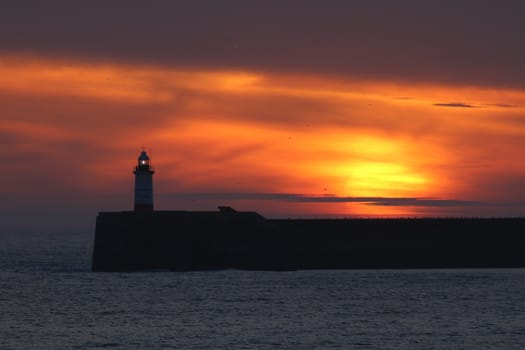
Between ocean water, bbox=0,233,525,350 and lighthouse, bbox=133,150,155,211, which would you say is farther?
lighthouse, bbox=133,150,155,211

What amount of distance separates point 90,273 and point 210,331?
97.2 ft

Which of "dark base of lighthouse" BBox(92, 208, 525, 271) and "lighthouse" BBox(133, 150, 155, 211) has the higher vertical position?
"lighthouse" BBox(133, 150, 155, 211)

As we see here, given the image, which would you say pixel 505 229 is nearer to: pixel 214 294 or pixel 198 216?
pixel 198 216

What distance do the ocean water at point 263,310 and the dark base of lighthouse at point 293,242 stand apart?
4.28 feet

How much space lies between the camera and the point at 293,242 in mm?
72562

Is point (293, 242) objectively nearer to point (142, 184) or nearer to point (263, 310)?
point (142, 184)

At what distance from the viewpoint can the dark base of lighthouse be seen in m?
67.2

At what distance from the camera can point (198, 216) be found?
68.2 m

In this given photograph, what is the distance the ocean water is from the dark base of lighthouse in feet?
4.28

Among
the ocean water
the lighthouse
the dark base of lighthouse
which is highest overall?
the lighthouse

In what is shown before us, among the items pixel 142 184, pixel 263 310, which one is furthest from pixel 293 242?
pixel 263 310

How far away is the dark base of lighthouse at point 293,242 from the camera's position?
6719cm

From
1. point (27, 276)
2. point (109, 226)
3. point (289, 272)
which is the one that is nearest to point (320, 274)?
point (289, 272)

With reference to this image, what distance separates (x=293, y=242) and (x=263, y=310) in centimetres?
2332
